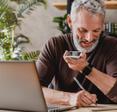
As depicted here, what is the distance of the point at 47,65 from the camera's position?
6.73 feet

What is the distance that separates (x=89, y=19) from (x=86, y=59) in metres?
0.24

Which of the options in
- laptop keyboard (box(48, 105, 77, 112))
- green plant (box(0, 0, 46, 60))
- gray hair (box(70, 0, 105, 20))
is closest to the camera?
laptop keyboard (box(48, 105, 77, 112))

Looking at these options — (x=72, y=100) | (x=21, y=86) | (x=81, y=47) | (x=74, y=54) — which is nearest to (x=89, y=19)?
(x=81, y=47)

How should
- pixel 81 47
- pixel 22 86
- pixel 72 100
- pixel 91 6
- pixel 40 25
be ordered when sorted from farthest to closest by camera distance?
1. pixel 40 25
2. pixel 81 47
3. pixel 91 6
4. pixel 72 100
5. pixel 22 86

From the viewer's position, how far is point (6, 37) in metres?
3.43

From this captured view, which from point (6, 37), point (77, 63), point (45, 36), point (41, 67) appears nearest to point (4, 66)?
point (77, 63)

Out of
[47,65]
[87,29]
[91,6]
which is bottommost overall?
[47,65]

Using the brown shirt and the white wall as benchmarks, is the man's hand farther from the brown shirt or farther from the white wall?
the white wall

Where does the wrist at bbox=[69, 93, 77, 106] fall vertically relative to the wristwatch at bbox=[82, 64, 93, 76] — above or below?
below

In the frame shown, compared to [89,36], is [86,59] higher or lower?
lower

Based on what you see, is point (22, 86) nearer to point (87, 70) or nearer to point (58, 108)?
point (58, 108)

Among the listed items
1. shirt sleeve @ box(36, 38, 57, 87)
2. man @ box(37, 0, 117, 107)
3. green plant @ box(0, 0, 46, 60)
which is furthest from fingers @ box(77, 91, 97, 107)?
green plant @ box(0, 0, 46, 60)

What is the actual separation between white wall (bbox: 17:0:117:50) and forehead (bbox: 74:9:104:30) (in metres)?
2.09

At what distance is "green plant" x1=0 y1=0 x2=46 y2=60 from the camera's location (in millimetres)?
3273
